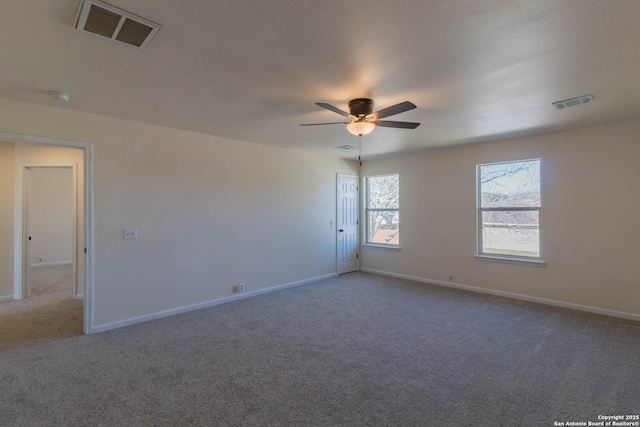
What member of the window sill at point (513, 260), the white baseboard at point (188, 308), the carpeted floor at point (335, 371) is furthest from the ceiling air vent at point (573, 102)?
the white baseboard at point (188, 308)

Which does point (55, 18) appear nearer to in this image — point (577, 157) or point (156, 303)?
point (156, 303)

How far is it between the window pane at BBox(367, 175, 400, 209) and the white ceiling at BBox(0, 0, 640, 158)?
9.12 ft

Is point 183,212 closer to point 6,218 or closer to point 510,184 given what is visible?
point 6,218

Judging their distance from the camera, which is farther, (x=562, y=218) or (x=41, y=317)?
(x=562, y=218)

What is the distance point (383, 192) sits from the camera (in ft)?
22.1

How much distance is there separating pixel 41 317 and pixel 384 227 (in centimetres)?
584

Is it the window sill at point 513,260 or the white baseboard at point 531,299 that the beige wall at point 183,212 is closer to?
the white baseboard at point 531,299

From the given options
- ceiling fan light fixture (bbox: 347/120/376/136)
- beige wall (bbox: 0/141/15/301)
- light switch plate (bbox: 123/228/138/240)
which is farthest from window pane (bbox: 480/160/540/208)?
beige wall (bbox: 0/141/15/301)

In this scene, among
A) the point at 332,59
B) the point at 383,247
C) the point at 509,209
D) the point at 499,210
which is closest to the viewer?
the point at 332,59

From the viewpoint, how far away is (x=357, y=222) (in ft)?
22.9

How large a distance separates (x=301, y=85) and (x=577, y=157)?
13.4 feet

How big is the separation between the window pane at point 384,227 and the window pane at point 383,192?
0.59ft

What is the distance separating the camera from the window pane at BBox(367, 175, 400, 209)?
6496 mm

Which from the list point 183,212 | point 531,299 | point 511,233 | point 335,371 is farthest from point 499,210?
point 183,212
